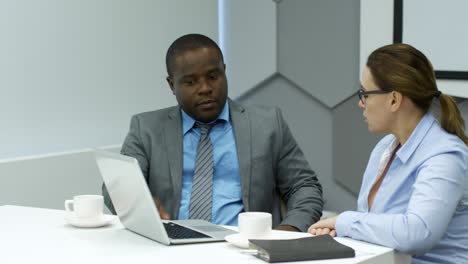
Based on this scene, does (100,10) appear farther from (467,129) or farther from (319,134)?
(467,129)

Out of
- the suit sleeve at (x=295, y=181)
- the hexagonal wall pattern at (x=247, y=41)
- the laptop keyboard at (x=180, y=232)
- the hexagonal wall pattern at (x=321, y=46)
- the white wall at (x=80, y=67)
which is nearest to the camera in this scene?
the laptop keyboard at (x=180, y=232)

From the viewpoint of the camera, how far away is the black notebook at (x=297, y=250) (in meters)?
1.55

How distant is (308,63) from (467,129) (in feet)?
2.90

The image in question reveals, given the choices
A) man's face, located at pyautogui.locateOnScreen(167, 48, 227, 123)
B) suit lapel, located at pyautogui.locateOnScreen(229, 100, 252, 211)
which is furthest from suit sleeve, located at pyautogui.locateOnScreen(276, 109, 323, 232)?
man's face, located at pyautogui.locateOnScreen(167, 48, 227, 123)

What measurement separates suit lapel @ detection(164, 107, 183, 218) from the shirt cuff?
0.72m

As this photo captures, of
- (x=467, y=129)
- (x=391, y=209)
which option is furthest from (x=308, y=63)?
(x=391, y=209)

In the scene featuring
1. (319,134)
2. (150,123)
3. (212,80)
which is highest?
(212,80)

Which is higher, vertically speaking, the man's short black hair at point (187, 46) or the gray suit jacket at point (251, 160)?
the man's short black hair at point (187, 46)

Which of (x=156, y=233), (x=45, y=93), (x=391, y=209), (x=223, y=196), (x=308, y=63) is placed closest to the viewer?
(x=156, y=233)

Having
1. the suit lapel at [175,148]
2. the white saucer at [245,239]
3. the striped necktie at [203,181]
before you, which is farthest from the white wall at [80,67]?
the white saucer at [245,239]

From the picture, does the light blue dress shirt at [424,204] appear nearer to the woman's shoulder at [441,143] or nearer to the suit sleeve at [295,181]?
the woman's shoulder at [441,143]

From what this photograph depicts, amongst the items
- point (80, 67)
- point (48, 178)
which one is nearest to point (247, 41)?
point (80, 67)

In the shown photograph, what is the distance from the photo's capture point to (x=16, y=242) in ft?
5.83

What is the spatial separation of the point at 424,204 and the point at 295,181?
785 mm
